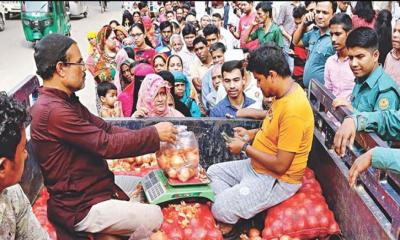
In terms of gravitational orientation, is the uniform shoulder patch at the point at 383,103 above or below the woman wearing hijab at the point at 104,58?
above

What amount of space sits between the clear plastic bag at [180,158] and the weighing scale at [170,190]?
0.06 m

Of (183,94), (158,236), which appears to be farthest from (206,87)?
(158,236)

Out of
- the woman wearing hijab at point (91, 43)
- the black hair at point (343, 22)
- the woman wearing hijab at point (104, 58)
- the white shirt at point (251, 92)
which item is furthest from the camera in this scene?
the woman wearing hijab at point (91, 43)

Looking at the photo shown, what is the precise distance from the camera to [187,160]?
9.77 ft

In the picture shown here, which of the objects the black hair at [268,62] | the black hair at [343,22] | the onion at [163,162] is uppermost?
the black hair at [343,22]

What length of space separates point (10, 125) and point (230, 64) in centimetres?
270

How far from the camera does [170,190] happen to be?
2.83 metres

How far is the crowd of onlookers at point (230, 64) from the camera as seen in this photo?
357 cm

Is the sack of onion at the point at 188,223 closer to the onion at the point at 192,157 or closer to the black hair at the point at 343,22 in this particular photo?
the onion at the point at 192,157

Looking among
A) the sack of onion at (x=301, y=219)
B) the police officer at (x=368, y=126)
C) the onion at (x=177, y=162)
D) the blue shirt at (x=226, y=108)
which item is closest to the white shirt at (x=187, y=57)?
the blue shirt at (x=226, y=108)

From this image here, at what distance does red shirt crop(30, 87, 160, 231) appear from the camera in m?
2.37

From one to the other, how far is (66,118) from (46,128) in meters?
0.13

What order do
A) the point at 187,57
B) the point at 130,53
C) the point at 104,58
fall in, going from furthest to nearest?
the point at 104,58 < the point at 187,57 < the point at 130,53

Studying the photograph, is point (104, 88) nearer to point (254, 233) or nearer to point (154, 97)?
point (154, 97)
